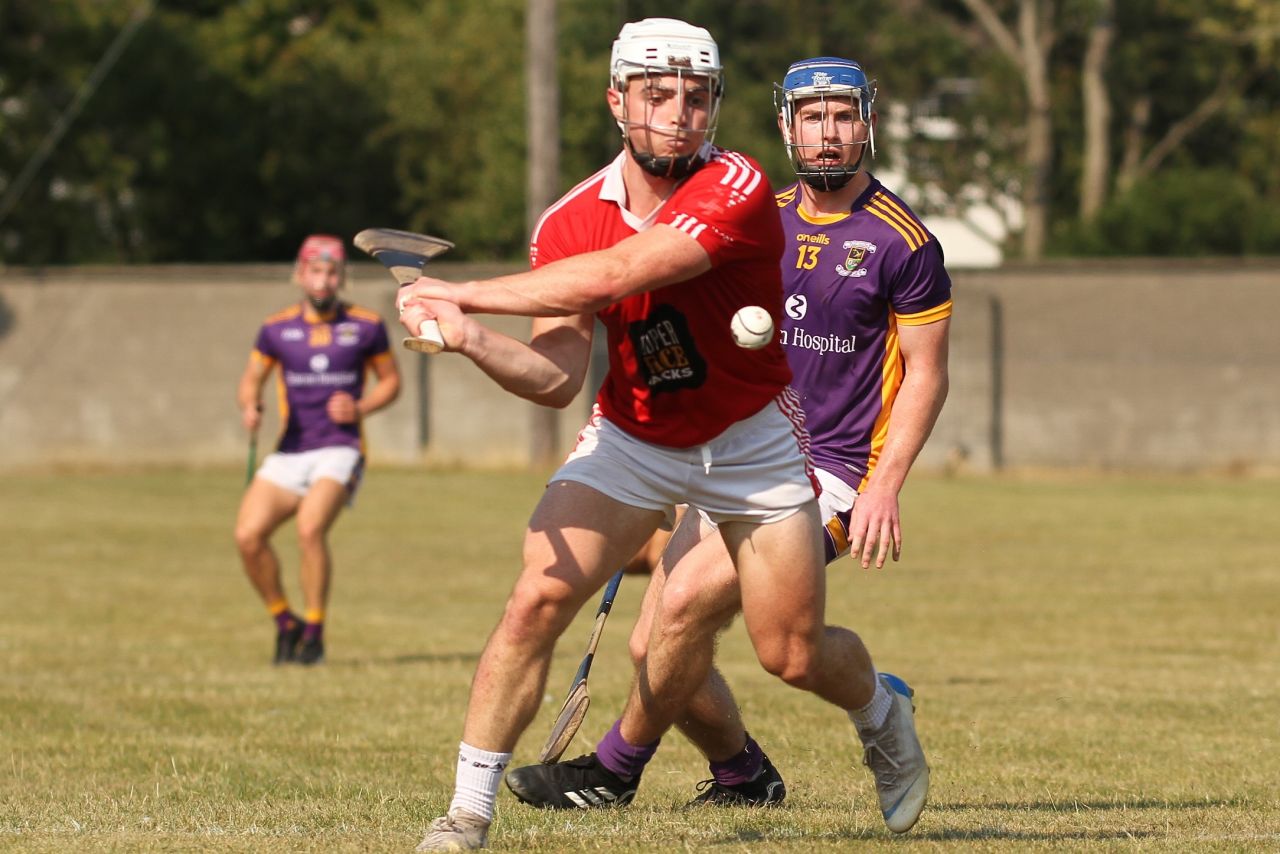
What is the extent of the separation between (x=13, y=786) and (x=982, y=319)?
21061mm

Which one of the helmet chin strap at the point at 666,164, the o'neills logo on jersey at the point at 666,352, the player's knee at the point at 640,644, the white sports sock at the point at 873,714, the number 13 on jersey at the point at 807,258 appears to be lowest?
the white sports sock at the point at 873,714

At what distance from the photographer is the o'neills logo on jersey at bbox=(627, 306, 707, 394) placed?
577 centimetres

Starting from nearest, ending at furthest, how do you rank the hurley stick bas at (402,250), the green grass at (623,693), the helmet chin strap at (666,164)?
the hurley stick bas at (402,250) → the helmet chin strap at (666,164) → the green grass at (623,693)

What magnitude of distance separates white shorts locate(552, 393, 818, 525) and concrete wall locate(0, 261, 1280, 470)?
20.7 m

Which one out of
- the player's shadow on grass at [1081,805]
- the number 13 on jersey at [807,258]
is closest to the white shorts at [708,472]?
the number 13 on jersey at [807,258]

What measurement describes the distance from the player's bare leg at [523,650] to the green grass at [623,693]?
289 millimetres

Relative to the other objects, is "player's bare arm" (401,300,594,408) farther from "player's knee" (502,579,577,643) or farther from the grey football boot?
the grey football boot

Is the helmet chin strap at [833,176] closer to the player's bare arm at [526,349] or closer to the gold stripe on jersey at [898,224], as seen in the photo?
the gold stripe on jersey at [898,224]

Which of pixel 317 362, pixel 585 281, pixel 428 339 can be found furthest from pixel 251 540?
pixel 428 339

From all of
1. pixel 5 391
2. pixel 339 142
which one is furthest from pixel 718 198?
pixel 339 142

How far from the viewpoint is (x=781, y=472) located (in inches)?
234

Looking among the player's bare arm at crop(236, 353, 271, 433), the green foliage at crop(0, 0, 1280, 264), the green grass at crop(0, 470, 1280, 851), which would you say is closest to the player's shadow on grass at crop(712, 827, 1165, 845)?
the green grass at crop(0, 470, 1280, 851)

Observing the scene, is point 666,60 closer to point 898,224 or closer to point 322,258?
point 898,224

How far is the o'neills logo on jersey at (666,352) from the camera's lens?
18.9 ft
